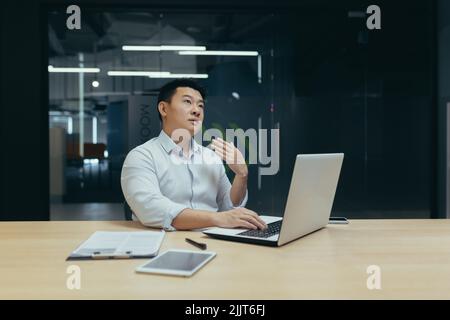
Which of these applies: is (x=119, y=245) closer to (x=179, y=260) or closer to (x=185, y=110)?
(x=179, y=260)

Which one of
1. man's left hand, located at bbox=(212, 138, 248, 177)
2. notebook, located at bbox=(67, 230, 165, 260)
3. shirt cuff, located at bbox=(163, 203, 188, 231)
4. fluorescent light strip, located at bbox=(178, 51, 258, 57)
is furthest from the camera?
fluorescent light strip, located at bbox=(178, 51, 258, 57)

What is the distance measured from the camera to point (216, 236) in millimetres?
1396

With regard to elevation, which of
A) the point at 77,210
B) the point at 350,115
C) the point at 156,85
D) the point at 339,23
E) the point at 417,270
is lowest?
the point at 77,210

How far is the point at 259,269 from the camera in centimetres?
105

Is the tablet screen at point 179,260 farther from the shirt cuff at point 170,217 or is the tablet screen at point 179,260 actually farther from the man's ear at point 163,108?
the man's ear at point 163,108

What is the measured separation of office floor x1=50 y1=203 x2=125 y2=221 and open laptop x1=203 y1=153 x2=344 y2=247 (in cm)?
332

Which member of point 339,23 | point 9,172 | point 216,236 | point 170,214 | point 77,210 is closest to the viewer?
point 216,236

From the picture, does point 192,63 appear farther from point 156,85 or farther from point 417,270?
point 417,270

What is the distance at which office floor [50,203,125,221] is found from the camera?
4477mm

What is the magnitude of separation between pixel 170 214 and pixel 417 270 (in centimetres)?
84

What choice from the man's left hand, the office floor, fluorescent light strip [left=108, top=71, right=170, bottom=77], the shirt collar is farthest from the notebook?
the office floor

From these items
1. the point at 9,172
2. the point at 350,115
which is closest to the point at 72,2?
the point at 9,172

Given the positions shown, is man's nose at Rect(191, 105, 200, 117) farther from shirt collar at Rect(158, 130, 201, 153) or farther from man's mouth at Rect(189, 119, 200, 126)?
shirt collar at Rect(158, 130, 201, 153)

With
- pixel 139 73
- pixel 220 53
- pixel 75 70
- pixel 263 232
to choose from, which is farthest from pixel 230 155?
Result: pixel 75 70
